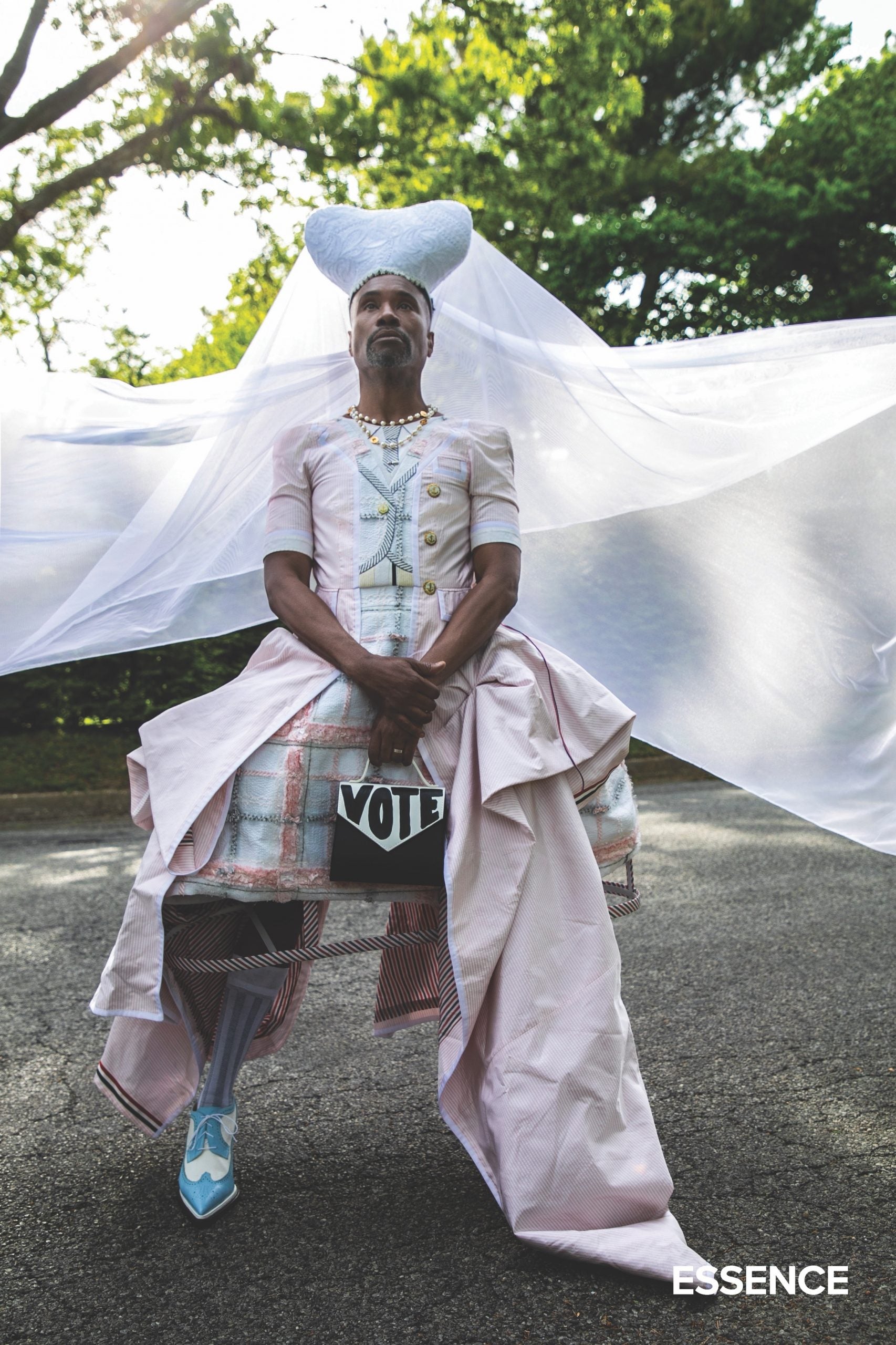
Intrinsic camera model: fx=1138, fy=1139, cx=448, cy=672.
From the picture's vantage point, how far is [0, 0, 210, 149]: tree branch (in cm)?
1017

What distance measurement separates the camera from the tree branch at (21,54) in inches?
397

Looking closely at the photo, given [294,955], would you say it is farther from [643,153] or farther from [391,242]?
[643,153]

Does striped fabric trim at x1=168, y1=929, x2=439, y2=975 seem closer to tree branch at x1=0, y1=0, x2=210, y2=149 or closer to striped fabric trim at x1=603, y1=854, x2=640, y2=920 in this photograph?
striped fabric trim at x1=603, y1=854, x2=640, y2=920

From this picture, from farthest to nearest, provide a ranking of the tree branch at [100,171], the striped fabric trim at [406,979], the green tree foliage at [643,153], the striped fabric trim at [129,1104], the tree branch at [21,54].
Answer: the green tree foliage at [643,153] < the tree branch at [100,171] < the tree branch at [21,54] < the striped fabric trim at [406,979] < the striped fabric trim at [129,1104]

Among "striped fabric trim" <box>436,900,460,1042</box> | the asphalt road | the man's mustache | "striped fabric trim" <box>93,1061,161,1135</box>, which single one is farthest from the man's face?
the asphalt road

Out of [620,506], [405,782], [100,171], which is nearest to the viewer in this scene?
[405,782]

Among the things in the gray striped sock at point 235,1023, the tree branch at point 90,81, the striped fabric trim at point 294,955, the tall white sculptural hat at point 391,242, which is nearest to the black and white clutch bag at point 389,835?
the striped fabric trim at point 294,955

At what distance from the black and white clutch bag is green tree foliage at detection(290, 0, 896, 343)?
454 inches

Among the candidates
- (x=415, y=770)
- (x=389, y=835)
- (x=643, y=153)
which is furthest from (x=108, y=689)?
(x=643, y=153)

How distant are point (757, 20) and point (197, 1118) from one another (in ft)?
66.2

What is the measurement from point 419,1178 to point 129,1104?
640 millimetres

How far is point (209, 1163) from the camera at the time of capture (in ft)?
7.67

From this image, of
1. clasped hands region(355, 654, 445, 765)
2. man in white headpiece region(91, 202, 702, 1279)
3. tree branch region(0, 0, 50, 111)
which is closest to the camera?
man in white headpiece region(91, 202, 702, 1279)

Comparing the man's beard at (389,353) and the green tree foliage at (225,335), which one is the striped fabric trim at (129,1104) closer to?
the man's beard at (389,353)
